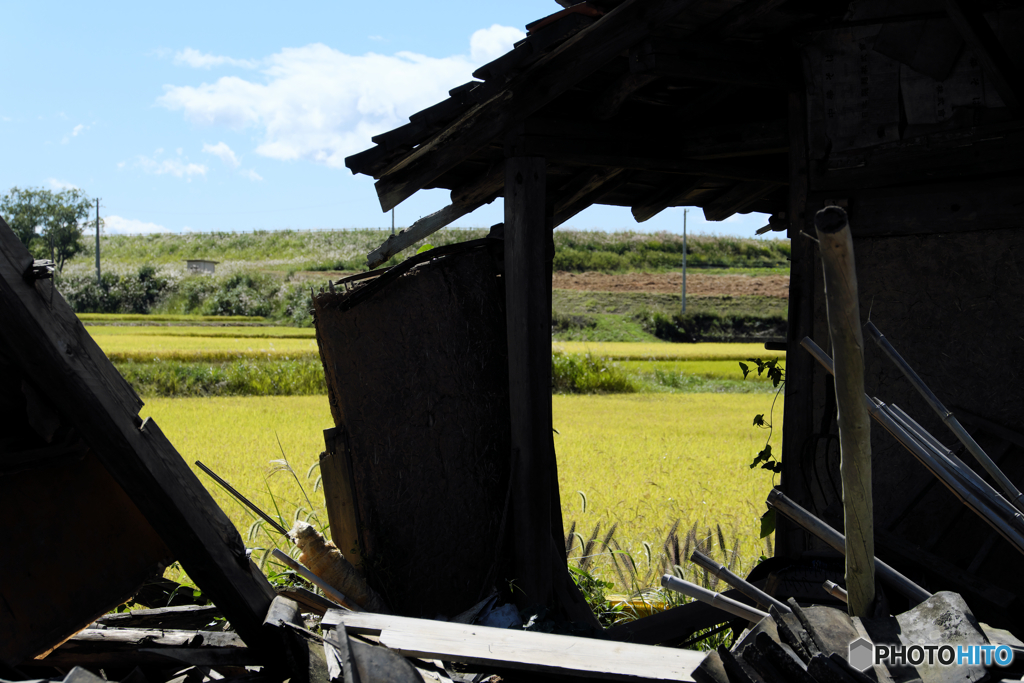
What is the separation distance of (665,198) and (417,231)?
79.9 inches

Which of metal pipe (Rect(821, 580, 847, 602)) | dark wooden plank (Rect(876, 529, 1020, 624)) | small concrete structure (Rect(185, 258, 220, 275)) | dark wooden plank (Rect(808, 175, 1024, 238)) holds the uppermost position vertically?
small concrete structure (Rect(185, 258, 220, 275))

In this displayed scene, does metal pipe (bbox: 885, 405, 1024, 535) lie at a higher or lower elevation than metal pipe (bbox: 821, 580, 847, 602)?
higher

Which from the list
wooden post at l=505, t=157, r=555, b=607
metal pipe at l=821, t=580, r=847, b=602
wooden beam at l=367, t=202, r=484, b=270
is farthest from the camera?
wooden beam at l=367, t=202, r=484, b=270

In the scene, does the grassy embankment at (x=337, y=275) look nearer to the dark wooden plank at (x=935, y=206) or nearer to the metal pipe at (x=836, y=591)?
the dark wooden plank at (x=935, y=206)

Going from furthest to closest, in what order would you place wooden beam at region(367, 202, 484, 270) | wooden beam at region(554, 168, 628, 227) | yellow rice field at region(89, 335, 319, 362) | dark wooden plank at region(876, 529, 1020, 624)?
1. yellow rice field at region(89, 335, 319, 362)
2. wooden beam at region(554, 168, 628, 227)
3. wooden beam at region(367, 202, 484, 270)
4. dark wooden plank at region(876, 529, 1020, 624)

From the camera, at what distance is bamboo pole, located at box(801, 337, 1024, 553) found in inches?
75.1

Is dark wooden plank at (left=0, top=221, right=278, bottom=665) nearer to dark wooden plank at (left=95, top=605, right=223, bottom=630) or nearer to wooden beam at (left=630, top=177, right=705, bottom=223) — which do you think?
dark wooden plank at (left=95, top=605, right=223, bottom=630)

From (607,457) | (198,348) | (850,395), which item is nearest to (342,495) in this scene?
(850,395)

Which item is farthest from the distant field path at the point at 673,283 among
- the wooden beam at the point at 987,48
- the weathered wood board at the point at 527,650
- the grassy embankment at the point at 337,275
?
the weathered wood board at the point at 527,650

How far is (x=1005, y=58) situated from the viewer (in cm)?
342

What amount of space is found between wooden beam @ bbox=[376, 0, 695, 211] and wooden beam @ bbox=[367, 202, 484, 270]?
0.64 feet

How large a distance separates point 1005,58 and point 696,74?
1.38 meters

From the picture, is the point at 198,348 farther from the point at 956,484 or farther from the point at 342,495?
the point at 956,484

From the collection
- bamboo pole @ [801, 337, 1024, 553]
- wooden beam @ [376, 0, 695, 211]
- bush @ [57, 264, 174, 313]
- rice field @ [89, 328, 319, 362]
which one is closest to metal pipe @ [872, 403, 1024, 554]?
bamboo pole @ [801, 337, 1024, 553]
